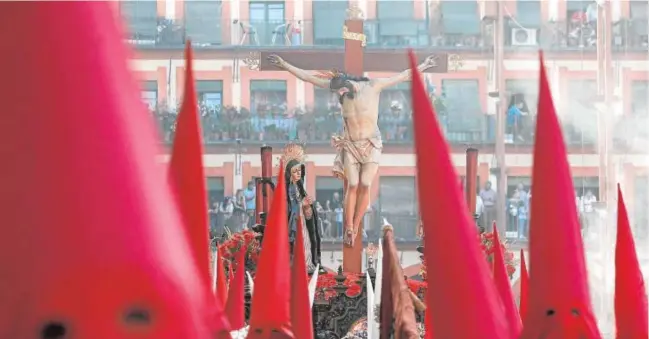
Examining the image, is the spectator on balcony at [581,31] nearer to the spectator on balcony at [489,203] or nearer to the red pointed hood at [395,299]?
the spectator on balcony at [489,203]

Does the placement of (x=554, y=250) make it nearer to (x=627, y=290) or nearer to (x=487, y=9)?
(x=627, y=290)

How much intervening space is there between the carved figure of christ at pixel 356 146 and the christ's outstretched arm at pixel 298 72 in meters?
0.07

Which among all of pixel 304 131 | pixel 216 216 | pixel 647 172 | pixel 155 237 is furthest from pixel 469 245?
pixel 304 131

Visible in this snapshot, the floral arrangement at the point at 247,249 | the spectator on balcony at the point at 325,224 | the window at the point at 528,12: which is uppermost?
the window at the point at 528,12

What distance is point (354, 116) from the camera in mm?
4434

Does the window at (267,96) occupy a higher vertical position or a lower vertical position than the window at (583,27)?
lower

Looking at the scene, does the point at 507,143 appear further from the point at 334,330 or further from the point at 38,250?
the point at 38,250

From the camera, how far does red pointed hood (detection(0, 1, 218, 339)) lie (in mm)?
801

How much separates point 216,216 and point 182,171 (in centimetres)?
803

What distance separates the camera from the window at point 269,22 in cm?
1018

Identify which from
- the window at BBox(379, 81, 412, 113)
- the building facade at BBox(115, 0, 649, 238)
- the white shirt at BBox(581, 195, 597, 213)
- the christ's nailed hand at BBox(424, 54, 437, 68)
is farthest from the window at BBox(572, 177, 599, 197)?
the christ's nailed hand at BBox(424, 54, 437, 68)

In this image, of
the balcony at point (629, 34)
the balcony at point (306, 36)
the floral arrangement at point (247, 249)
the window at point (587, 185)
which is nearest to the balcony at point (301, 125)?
the balcony at point (306, 36)

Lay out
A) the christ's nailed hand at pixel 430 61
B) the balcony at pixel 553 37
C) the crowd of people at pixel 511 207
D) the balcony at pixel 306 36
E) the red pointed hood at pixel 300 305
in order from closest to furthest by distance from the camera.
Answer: the red pointed hood at pixel 300 305 → the christ's nailed hand at pixel 430 61 → the crowd of people at pixel 511 207 → the balcony at pixel 553 37 → the balcony at pixel 306 36

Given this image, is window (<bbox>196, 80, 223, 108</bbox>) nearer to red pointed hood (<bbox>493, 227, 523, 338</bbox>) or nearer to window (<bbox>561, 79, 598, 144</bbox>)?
window (<bbox>561, 79, 598, 144</bbox>)
